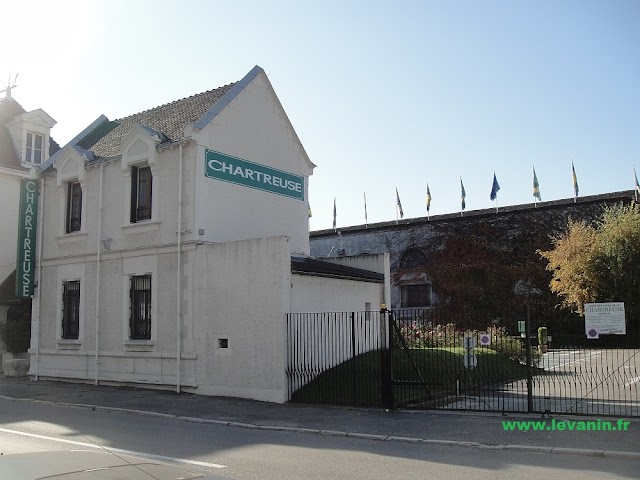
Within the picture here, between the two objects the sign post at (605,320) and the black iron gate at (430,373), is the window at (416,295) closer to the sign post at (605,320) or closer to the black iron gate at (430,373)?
the black iron gate at (430,373)

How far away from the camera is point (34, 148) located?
27.9 metres

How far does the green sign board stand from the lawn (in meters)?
11.7

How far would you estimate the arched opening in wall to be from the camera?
142 ft

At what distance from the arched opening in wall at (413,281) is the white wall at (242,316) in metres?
27.7

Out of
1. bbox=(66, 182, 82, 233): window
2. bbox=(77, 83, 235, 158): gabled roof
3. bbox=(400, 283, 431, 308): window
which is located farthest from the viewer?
bbox=(400, 283, 431, 308): window

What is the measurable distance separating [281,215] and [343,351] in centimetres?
605

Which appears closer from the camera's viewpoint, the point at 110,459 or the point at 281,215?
the point at 110,459

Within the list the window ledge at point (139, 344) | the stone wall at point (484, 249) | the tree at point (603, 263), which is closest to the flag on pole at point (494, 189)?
the stone wall at point (484, 249)

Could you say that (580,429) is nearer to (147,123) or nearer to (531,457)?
(531,457)

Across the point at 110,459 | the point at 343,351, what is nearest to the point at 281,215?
the point at 343,351

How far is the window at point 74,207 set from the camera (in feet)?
70.1

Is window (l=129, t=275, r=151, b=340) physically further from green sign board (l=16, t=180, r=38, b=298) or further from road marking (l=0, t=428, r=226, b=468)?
road marking (l=0, t=428, r=226, b=468)

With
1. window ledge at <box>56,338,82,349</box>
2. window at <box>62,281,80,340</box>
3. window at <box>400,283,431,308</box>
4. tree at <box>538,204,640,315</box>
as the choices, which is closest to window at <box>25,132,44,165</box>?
window at <box>62,281,80,340</box>

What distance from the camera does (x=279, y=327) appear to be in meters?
15.4
